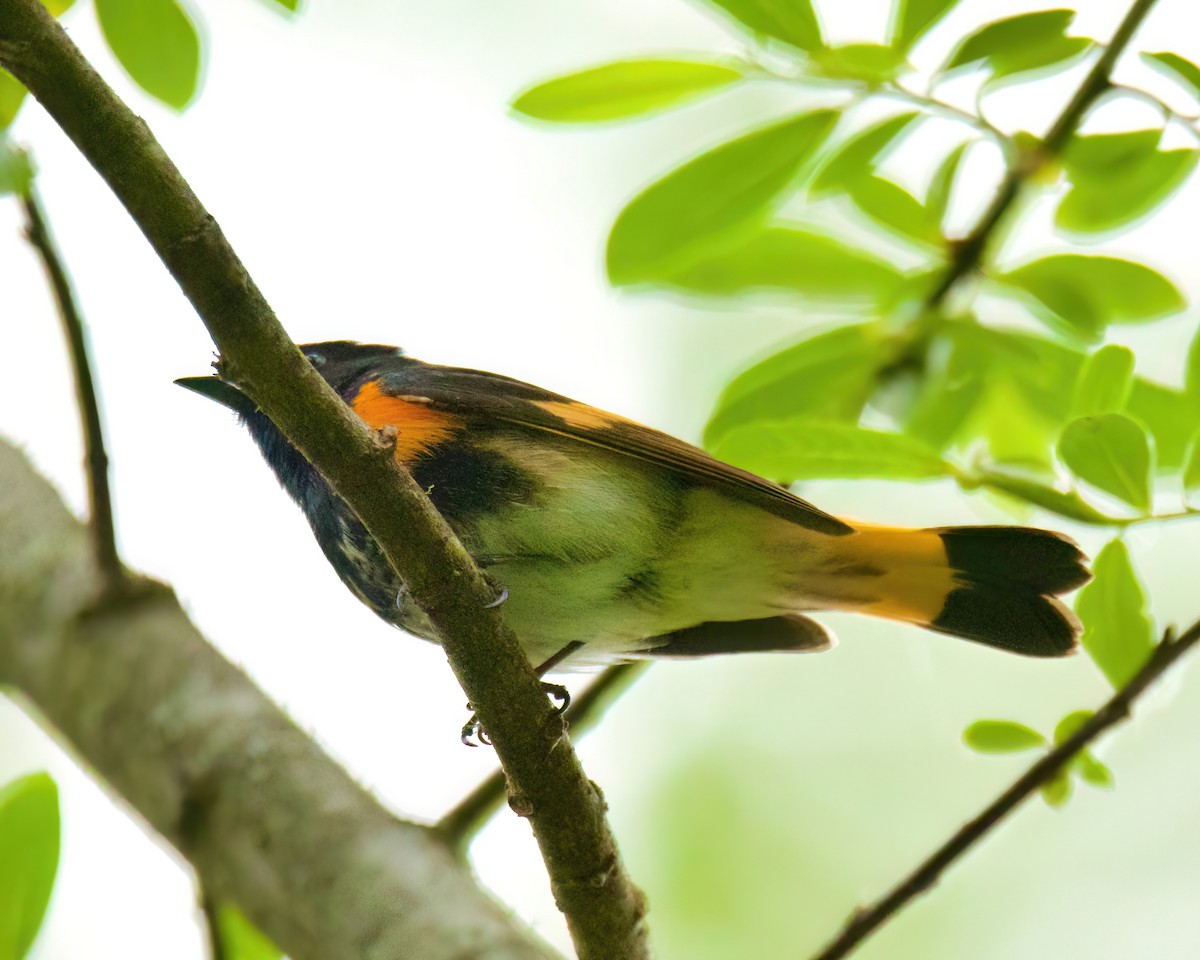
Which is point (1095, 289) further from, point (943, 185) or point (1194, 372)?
point (1194, 372)

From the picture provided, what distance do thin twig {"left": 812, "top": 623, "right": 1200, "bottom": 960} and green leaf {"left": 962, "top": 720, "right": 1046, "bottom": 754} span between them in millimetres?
238

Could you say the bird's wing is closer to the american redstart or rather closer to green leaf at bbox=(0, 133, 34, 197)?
the american redstart

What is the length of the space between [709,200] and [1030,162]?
1.88 feet

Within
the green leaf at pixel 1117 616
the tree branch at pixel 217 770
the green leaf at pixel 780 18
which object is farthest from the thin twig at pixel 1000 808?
the green leaf at pixel 780 18

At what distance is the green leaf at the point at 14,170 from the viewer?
187cm

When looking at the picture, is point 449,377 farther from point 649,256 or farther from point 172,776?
point 172,776

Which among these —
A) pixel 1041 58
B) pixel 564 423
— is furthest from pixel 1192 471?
pixel 564 423

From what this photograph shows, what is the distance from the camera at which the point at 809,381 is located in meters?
2.51

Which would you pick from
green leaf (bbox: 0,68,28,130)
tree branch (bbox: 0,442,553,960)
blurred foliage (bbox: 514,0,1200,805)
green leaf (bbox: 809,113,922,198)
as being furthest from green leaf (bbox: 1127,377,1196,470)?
green leaf (bbox: 0,68,28,130)

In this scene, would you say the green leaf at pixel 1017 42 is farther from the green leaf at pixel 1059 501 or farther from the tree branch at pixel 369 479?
the tree branch at pixel 369 479

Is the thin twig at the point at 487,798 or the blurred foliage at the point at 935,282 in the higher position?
the blurred foliage at the point at 935,282

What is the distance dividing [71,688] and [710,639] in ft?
4.96

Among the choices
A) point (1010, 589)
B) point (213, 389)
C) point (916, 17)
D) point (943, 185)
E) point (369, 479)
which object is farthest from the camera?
point (213, 389)

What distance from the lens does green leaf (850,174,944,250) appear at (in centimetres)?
246
